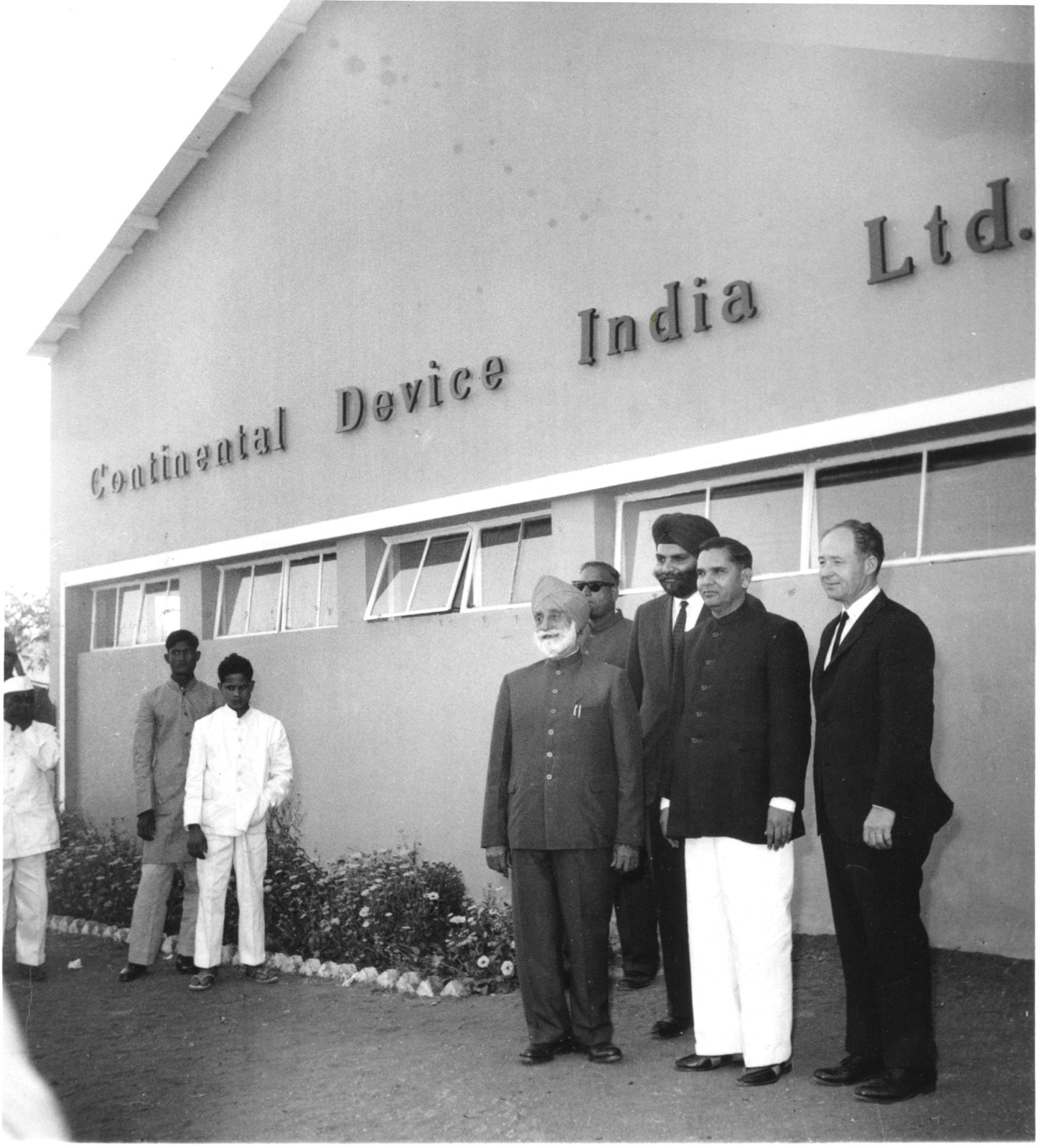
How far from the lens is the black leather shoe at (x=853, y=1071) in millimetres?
4043

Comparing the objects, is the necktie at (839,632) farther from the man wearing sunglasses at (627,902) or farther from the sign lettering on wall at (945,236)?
the sign lettering on wall at (945,236)

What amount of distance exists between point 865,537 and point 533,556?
304 cm

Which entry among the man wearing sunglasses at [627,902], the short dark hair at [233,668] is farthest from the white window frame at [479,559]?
the short dark hair at [233,668]

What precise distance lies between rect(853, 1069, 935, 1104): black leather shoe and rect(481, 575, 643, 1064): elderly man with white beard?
983mm

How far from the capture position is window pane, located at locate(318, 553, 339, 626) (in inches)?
309

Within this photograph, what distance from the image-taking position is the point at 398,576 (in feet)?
25.3

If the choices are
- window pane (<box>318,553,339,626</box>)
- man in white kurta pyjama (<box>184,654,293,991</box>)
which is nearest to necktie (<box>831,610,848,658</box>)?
man in white kurta pyjama (<box>184,654,293,991</box>)

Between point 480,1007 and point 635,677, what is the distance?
172 centimetres

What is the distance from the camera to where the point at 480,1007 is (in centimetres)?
563

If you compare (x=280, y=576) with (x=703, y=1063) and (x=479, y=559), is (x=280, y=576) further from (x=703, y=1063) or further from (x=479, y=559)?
(x=703, y=1063)

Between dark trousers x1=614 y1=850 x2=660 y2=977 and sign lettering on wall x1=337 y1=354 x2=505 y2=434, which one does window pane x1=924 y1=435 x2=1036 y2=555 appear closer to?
dark trousers x1=614 y1=850 x2=660 y2=977

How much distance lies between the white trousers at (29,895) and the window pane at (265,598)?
83.3 inches

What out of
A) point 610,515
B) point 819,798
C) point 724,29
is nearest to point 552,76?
point 724,29

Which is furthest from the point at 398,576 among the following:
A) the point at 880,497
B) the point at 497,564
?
the point at 880,497
